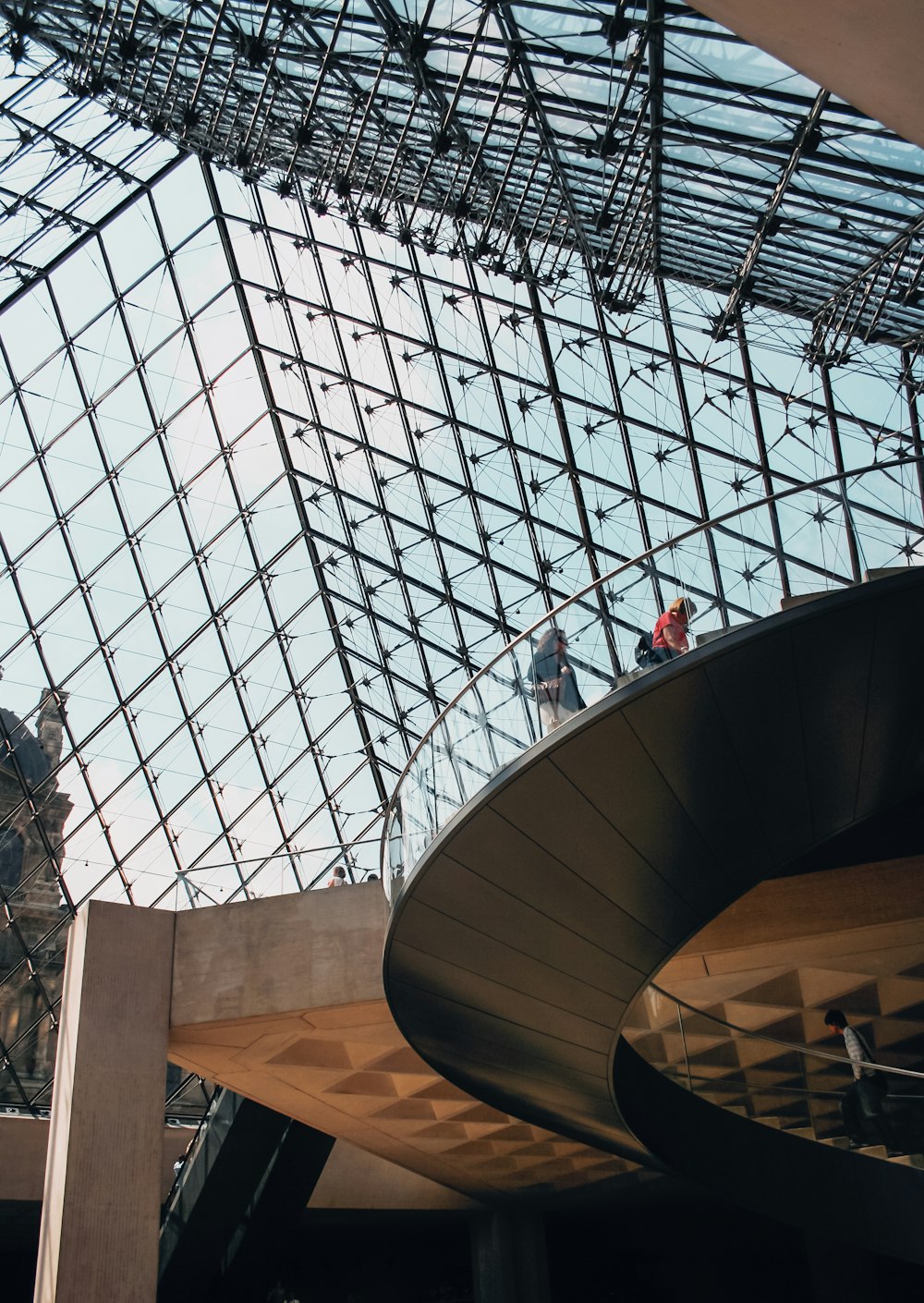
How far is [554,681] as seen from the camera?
10.2 m

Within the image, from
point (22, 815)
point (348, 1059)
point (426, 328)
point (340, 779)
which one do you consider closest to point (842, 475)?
point (348, 1059)

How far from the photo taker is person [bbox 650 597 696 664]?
31.9 ft

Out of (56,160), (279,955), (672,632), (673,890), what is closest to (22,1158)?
(279,955)

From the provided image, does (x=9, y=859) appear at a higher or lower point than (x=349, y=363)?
lower

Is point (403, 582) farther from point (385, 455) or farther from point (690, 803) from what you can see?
point (690, 803)

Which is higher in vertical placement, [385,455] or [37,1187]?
[385,455]

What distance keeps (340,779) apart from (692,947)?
22631 mm

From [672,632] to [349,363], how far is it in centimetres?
2629

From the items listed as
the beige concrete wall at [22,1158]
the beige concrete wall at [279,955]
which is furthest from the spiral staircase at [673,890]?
the beige concrete wall at [22,1158]

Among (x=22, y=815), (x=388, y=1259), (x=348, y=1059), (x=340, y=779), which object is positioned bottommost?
(x=388, y=1259)

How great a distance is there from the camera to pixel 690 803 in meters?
9.13

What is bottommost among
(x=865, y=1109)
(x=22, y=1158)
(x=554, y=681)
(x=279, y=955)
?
(x=865, y=1109)

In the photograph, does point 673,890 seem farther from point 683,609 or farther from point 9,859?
point 9,859

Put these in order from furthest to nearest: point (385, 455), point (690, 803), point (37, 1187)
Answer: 1. point (385, 455)
2. point (37, 1187)
3. point (690, 803)
